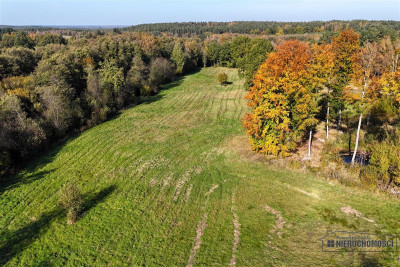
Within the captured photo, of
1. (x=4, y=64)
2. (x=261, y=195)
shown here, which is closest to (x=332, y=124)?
(x=261, y=195)

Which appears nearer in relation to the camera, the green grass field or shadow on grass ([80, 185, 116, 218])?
the green grass field

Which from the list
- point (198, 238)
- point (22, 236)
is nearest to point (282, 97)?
point (198, 238)

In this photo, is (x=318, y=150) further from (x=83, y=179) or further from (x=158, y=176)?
(x=83, y=179)

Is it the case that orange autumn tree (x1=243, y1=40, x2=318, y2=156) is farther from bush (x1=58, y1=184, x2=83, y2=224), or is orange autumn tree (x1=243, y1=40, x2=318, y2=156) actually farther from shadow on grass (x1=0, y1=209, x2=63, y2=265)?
shadow on grass (x1=0, y1=209, x2=63, y2=265)

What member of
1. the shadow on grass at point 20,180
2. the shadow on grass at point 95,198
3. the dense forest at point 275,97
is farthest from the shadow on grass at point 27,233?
the dense forest at point 275,97

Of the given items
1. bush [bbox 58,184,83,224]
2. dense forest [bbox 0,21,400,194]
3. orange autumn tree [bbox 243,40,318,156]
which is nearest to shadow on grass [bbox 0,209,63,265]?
bush [bbox 58,184,83,224]

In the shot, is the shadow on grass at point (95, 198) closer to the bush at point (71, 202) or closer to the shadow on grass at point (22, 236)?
the bush at point (71, 202)
